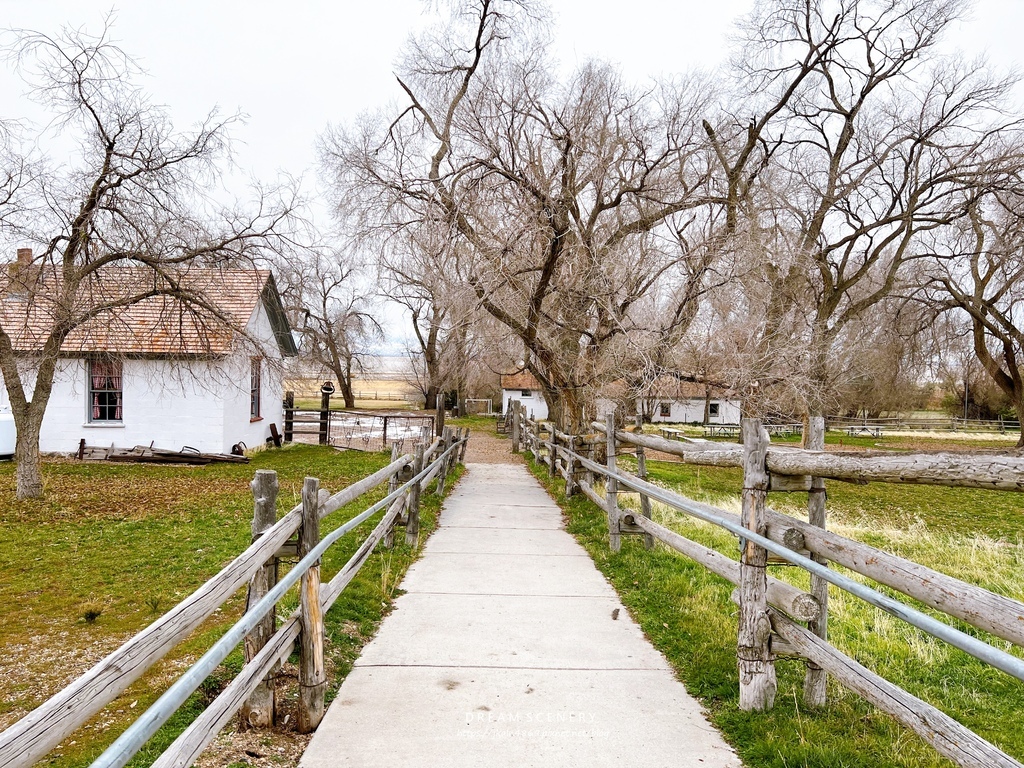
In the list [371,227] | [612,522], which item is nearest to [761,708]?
[612,522]

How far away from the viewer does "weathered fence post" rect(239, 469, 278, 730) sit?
11.6 ft

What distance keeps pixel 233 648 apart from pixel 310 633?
1.86 ft

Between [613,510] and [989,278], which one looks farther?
[989,278]

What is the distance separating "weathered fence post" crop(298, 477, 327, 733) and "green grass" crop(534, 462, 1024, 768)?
2123mm

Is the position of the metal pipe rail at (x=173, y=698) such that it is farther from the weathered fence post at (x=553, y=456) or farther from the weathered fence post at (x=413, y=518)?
the weathered fence post at (x=553, y=456)

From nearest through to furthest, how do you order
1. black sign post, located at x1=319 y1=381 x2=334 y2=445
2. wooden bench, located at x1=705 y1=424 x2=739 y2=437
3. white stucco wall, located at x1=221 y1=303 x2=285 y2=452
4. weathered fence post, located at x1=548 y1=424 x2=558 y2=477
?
weathered fence post, located at x1=548 y1=424 x2=558 y2=477 < white stucco wall, located at x1=221 y1=303 x2=285 y2=452 < black sign post, located at x1=319 y1=381 x2=334 y2=445 < wooden bench, located at x1=705 y1=424 x2=739 y2=437

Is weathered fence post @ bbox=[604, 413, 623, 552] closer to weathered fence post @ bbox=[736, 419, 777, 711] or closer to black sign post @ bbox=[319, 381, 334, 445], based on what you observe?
weathered fence post @ bbox=[736, 419, 777, 711]

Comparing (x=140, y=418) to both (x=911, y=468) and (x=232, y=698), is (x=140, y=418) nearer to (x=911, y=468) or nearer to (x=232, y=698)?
(x=232, y=698)

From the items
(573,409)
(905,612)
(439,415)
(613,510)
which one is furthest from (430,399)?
(905,612)

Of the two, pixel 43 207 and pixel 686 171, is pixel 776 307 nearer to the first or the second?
pixel 686 171

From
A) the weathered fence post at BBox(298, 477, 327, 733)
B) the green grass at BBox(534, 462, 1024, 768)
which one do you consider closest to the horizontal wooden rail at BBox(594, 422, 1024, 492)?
the green grass at BBox(534, 462, 1024, 768)

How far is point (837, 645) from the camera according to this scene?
Result: 4980mm

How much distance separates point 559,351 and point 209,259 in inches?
259

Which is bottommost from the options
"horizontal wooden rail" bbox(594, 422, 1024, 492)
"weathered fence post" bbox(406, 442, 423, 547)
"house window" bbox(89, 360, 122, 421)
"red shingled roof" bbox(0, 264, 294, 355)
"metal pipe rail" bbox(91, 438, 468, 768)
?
"weathered fence post" bbox(406, 442, 423, 547)
